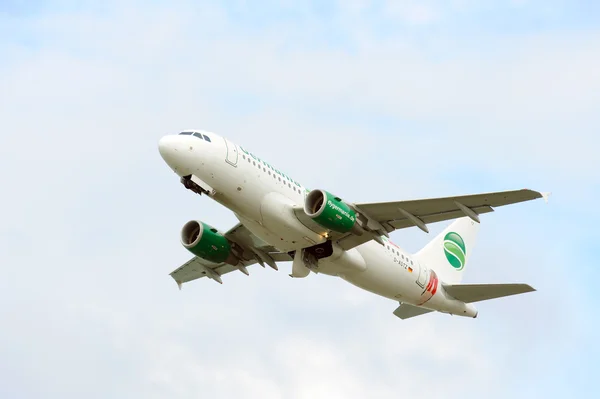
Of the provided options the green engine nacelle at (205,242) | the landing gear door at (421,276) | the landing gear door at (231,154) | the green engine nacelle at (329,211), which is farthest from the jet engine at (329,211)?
the landing gear door at (421,276)

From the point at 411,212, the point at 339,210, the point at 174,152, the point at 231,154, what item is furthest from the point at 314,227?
the point at 174,152

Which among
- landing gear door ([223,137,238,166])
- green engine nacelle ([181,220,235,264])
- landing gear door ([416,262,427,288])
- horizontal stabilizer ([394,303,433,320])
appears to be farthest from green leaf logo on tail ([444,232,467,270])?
landing gear door ([223,137,238,166])

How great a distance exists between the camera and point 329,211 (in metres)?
38.9

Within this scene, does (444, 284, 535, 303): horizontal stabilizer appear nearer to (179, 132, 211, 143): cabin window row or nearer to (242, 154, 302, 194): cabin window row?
(242, 154, 302, 194): cabin window row

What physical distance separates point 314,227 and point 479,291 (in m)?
10.2

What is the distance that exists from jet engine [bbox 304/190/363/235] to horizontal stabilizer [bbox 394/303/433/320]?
33.8 ft

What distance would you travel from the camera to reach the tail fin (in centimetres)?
→ 4912

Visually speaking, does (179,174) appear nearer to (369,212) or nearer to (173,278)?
(369,212)

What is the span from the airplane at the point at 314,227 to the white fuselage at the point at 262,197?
39 millimetres

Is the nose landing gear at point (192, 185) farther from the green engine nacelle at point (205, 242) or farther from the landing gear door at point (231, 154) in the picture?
the green engine nacelle at point (205, 242)

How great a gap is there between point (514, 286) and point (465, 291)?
10.1 ft

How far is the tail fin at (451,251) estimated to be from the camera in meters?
49.1

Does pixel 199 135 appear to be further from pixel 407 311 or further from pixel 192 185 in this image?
pixel 407 311

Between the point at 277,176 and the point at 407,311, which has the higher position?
the point at 277,176
